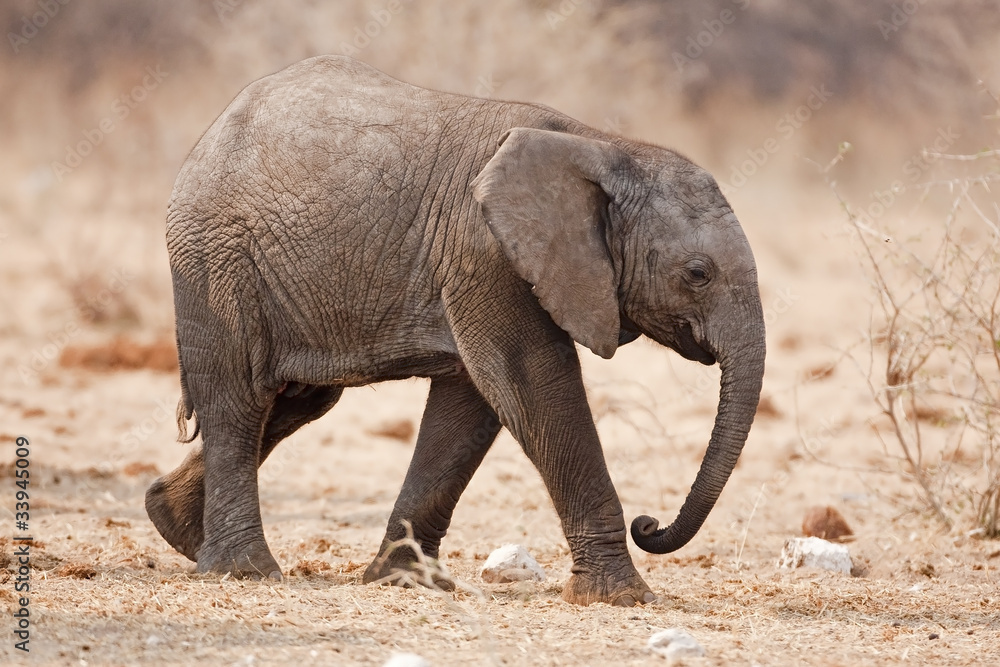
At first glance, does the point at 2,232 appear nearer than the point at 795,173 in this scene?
Yes

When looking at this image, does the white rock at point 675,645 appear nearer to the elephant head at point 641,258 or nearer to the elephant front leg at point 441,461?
the elephant head at point 641,258

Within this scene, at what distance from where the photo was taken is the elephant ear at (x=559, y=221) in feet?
19.2

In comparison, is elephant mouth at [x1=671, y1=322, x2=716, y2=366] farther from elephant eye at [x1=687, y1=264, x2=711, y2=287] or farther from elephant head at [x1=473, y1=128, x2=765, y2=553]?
elephant eye at [x1=687, y1=264, x2=711, y2=287]

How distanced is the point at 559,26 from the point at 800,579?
1602 cm

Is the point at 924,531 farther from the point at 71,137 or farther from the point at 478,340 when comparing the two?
the point at 71,137

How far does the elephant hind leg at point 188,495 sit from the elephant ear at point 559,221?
5.84ft

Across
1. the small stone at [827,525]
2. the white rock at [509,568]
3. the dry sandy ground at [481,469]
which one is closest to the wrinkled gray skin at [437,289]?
the white rock at [509,568]

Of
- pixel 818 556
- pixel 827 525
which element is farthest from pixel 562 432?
pixel 827 525

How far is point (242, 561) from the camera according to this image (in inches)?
263

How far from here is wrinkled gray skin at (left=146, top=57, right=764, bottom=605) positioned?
5.93m

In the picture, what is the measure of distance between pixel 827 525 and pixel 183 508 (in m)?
4.15

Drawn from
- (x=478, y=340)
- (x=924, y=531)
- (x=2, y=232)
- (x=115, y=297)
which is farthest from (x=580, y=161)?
(x=2, y=232)

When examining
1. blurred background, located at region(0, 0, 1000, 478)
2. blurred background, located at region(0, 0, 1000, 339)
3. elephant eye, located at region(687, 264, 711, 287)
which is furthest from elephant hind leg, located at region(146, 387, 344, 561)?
blurred background, located at region(0, 0, 1000, 339)

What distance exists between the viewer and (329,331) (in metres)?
6.56
